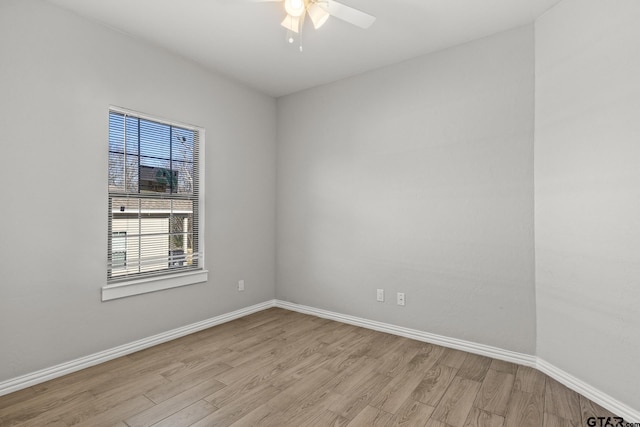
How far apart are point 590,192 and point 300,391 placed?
2320 millimetres

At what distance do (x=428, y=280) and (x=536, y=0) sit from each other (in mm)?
2306

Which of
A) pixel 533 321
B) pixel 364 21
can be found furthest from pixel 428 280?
pixel 364 21

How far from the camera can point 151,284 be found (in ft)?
9.32

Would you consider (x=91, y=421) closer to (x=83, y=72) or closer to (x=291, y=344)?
(x=291, y=344)

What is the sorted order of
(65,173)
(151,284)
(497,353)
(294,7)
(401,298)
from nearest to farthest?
1. (294,7)
2. (65,173)
3. (497,353)
4. (151,284)
5. (401,298)

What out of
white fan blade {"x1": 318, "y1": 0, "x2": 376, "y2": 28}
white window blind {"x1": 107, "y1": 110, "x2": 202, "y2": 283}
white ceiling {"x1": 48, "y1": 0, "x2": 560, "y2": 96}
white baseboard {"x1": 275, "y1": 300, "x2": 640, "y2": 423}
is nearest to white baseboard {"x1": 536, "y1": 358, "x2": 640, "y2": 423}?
white baseboard {"x1": 275, "y1": 300, "x2": 640, "y2": 423}

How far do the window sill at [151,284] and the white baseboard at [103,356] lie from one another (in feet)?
1.39

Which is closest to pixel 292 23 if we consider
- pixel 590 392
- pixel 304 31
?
pixel 304 31

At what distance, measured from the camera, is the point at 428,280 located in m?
2.96

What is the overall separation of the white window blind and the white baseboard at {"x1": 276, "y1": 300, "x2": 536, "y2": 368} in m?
1.51

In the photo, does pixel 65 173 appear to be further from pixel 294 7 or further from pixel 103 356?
pixel 294 7

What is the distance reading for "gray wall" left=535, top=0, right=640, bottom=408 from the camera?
1854 mm

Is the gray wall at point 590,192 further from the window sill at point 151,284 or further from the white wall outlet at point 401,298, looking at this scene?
the window sill at point 151,284

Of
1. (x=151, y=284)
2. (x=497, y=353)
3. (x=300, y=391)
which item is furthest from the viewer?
(x=151, y=284)
